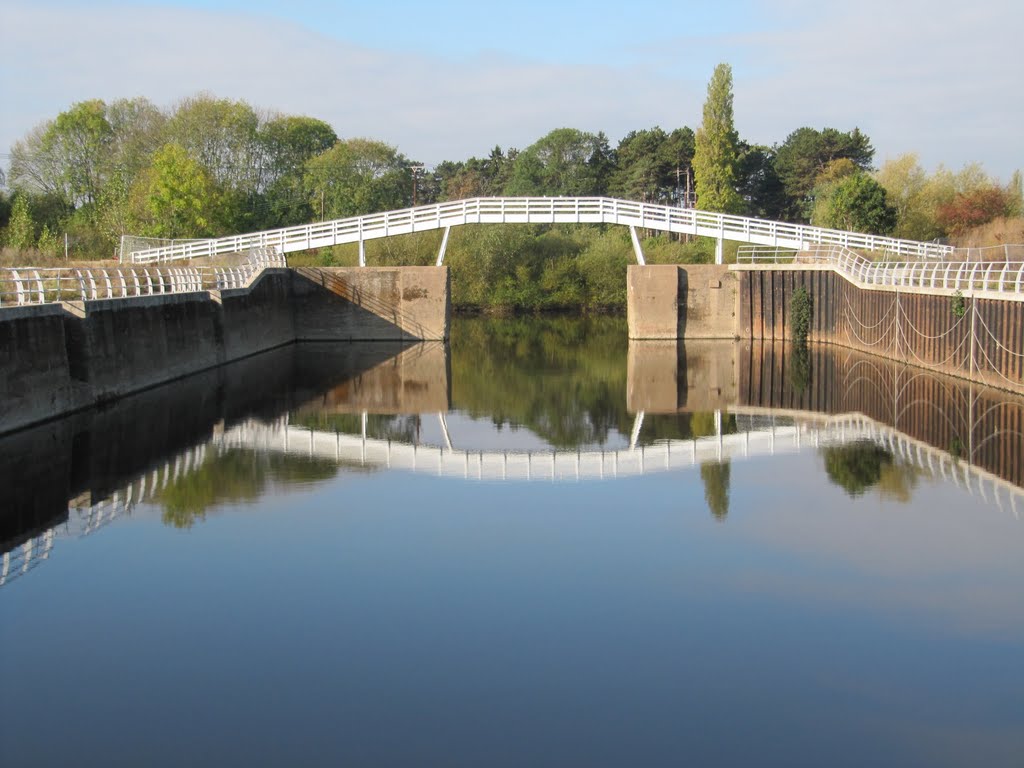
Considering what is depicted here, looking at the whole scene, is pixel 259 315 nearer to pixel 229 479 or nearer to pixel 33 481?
Result: pixel 229 479

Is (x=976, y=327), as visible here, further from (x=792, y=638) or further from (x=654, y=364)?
(x=792, y=638)

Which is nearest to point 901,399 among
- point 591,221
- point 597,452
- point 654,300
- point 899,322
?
point 899,322

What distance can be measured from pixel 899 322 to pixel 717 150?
45.7 metres

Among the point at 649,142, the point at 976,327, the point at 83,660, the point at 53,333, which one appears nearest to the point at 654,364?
the point at 976,327

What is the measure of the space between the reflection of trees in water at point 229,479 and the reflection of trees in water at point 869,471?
8688 millimetres

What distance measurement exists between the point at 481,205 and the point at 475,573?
1342 inches

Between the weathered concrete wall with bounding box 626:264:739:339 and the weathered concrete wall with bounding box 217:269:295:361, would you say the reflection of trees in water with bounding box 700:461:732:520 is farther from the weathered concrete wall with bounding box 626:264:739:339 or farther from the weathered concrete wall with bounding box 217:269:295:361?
the weathered concrete wall with bounding box 626:264:739:339

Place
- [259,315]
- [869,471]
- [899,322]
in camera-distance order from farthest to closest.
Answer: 1. [259,315]
2. [899,322]
3. [869,471]

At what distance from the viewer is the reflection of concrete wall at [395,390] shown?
27.5 m

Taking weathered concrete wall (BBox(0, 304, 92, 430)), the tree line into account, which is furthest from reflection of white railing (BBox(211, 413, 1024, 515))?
the tree line

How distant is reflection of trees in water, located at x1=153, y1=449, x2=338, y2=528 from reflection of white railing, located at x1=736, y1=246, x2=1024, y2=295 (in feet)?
54.2

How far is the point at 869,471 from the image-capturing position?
61.1ft

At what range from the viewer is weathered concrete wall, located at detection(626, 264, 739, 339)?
4444cm

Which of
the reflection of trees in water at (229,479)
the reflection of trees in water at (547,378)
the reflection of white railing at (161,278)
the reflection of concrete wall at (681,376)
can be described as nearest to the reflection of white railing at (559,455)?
the reflection of trees in water at (229,479)
